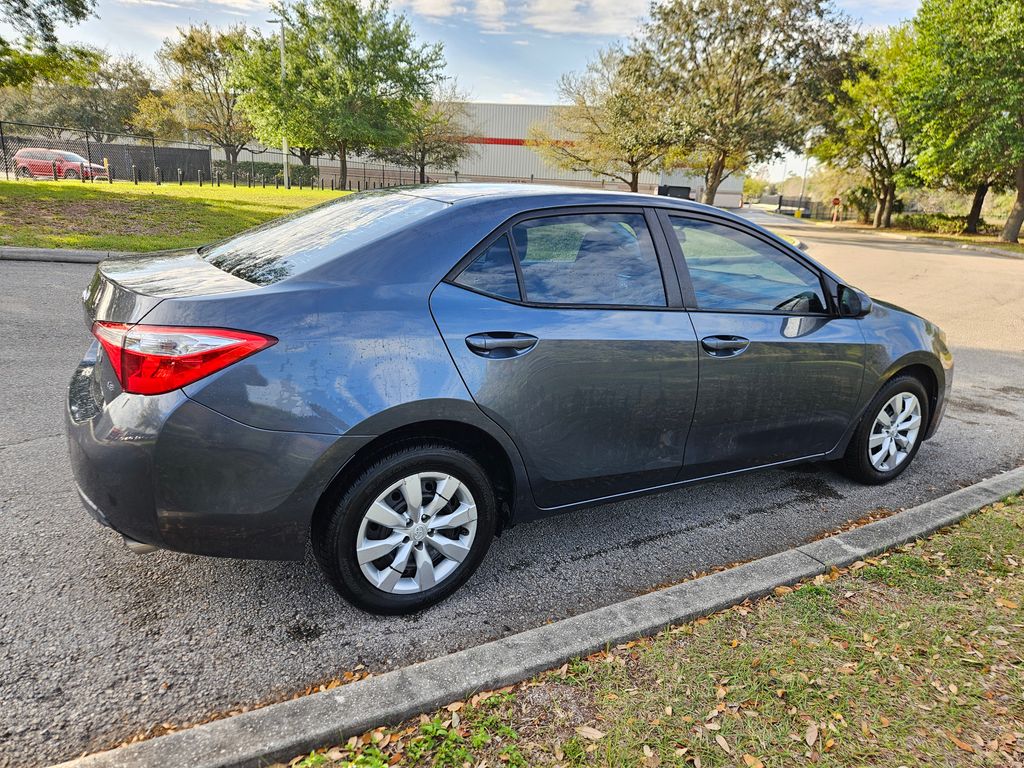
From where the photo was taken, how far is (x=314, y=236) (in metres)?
2.94

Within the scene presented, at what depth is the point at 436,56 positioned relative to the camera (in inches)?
1117

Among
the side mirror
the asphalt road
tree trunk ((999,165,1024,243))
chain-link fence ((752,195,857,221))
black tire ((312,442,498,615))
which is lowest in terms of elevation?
the asphalt road

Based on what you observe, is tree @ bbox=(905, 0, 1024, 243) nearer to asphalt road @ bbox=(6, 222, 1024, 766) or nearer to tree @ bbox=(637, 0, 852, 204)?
tree @ bbox=(637, 0, 852, 204)

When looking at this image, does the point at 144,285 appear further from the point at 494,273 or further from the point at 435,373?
the point at 494,273

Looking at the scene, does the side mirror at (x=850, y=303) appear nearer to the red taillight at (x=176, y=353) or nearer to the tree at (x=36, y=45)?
the red taillight at (x=176, y=353)

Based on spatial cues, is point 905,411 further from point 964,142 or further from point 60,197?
point 964,142

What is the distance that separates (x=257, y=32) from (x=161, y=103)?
76.7ft

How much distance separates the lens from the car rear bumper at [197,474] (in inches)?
86.8

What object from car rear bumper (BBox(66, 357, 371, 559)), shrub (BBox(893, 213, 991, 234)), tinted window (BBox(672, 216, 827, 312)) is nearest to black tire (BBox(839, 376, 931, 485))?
tinted window (BBox(672, 216, 827, 312))

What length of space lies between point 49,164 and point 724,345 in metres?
31.7

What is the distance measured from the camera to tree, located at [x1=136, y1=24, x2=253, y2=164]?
45.1 m

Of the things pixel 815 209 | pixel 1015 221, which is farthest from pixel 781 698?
pixel 815 209

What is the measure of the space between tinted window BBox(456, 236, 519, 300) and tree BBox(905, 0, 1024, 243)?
30208mm

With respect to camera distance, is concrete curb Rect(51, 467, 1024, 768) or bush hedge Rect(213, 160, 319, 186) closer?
concrete curb Rect(51, 467, 1024, 768)
